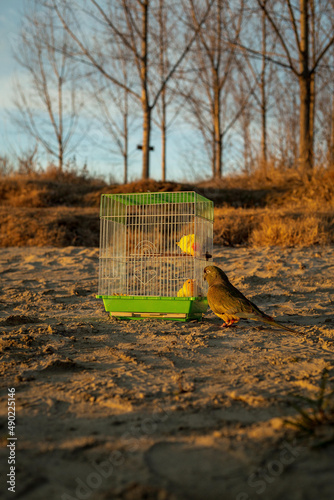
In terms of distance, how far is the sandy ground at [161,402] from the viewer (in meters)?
1.64

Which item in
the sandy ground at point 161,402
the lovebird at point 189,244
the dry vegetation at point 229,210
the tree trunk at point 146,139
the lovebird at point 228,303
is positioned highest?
the tree trunk at point 146,139

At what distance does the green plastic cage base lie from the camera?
4.46 meters

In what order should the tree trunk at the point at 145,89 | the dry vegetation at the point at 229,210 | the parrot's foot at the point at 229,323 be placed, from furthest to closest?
1. the tree trunk at the point at 145,89
2. the dry vegetation at the point at 229,210
3. the parrot's foot at the point at 229,323

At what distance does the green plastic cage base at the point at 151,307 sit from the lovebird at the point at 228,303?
0.27 m

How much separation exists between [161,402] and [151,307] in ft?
7.11

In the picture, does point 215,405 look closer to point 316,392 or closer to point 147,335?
point 316,392

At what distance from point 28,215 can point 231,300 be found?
6.84 metres

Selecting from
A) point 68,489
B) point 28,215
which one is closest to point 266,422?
point 68,489

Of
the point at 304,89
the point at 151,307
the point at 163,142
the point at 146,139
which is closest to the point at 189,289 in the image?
the point at 151,307

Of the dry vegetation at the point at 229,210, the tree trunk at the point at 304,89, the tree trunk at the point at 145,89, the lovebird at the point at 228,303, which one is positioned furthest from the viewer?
the tree trunk at the point at 145,89

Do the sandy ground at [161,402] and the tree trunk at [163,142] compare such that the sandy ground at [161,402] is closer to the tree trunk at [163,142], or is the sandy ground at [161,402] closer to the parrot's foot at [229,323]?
the parrot's foot at [229,323]

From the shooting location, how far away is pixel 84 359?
3176 millimetres

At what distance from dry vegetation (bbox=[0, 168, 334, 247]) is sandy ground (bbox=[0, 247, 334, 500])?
3011 millimetres

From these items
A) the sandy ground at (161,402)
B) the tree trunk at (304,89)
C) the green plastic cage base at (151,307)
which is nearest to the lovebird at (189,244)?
the green plastic cage base at (151,307)
